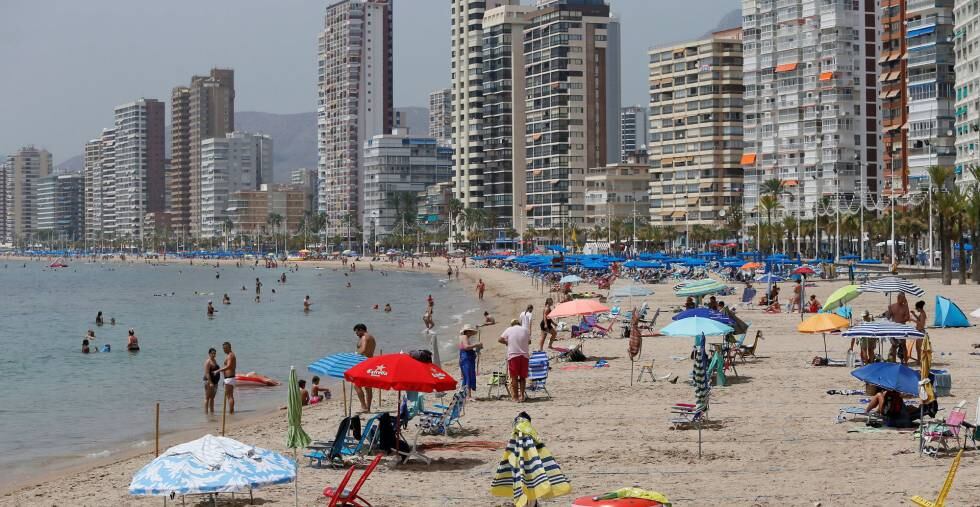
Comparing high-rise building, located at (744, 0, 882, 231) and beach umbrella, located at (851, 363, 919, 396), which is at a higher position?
high-rise building, located at (744, 0, 882, 231)

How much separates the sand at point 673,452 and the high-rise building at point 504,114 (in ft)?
484

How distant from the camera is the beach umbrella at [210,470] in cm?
1121

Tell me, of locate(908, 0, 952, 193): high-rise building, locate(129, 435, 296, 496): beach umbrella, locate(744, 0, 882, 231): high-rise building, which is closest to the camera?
locate(129, 435, 296, 496): beach umbrella

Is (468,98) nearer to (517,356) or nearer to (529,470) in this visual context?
(517,356)

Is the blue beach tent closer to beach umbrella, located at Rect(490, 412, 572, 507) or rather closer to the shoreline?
the shoreline

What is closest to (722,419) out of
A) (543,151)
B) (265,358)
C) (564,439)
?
(564,439)

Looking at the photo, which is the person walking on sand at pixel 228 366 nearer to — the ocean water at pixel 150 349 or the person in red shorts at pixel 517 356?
the ocean water at pixel 150 349

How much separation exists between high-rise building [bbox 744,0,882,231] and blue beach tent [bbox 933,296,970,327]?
89.3 metres

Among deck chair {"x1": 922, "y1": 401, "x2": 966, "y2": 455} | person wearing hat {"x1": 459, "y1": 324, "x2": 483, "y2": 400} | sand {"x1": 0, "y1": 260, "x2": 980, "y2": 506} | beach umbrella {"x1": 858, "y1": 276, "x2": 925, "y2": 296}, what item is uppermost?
beach umbrella {"x1": 858, "y1": 276, "x2": 925, "y2": 296}

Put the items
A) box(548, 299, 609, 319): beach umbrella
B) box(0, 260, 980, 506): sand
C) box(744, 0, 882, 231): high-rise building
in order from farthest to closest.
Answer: box(744, 0, 882, 231): high-rise building < box(548, 299, 609, 319): beach umbrella < box(0, 260, 980, 506): sand

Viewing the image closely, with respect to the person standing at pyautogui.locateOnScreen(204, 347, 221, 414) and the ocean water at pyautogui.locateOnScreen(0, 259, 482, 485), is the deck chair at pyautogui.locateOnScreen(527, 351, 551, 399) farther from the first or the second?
the ocean water at pyautogui.locateOnScreen(0, 259, 482, 485)

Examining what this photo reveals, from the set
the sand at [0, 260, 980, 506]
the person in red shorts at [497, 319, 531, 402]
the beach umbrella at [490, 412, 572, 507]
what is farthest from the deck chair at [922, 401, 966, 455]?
the person in red shorts at [497, 319, 531, 402]

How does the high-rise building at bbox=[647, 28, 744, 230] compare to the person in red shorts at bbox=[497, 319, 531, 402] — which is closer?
the person in red shorts at bbox=[497, 319, 531, 402]

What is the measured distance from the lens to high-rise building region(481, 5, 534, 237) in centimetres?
17112
